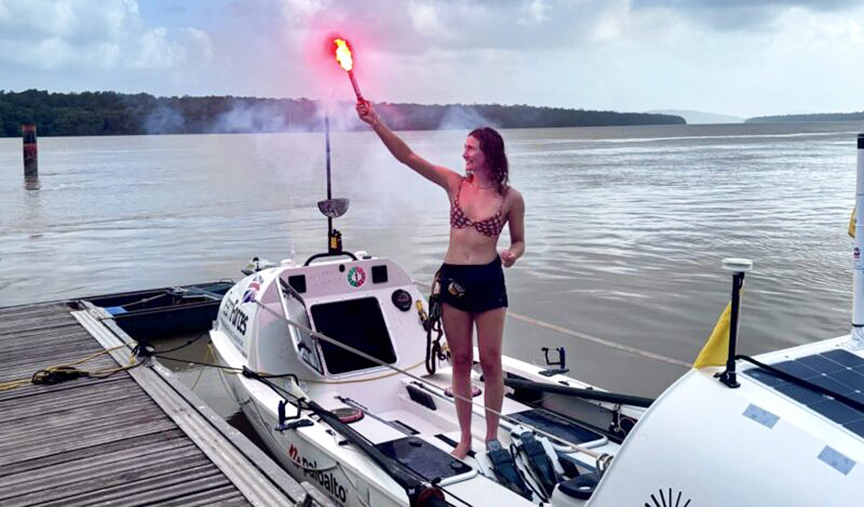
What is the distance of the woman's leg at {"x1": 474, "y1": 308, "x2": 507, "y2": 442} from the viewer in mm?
4629

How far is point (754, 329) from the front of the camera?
1120 centimetres

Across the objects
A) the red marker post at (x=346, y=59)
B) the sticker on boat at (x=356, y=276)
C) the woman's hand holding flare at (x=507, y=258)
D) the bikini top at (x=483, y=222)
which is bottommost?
the sticker on boat at (x=356, y=276)

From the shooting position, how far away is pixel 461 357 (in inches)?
190

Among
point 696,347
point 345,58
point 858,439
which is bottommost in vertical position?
point 696,347

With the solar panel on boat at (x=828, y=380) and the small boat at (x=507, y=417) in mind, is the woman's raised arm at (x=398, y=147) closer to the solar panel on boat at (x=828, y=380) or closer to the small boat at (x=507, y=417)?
the small boat at (x=507, y=417)

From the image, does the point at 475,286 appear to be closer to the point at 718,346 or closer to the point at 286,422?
the point at 718,346

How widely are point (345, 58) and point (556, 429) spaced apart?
2.95m

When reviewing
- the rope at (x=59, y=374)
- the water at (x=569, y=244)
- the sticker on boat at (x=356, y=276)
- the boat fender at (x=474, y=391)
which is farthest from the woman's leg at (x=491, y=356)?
the water at (x=569, y=244)

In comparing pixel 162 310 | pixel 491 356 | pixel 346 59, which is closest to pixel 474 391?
pixel 491 356

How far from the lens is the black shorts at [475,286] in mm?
4539

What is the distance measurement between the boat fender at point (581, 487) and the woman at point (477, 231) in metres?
1.05

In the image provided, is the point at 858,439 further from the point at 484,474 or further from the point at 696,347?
the point at 696,347

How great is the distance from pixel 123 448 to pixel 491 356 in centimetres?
269

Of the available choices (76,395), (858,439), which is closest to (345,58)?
(858,439)
